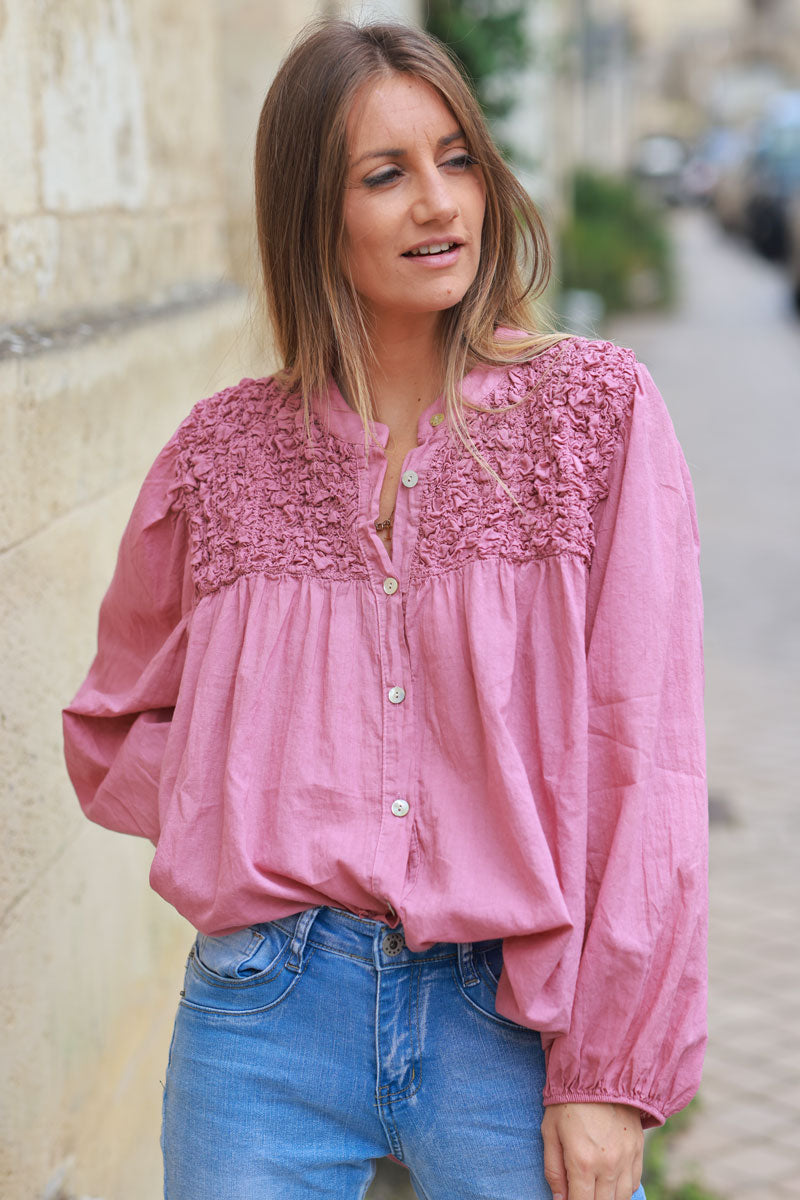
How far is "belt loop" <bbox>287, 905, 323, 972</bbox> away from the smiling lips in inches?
32.1

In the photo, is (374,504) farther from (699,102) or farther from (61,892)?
(699,102)

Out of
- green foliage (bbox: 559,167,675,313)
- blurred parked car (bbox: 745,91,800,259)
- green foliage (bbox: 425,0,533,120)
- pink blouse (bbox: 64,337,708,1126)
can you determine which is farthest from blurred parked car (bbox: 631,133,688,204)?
pink blouse (bbox: 64,337,708,1126)

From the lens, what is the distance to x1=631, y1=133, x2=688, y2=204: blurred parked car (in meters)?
44.9

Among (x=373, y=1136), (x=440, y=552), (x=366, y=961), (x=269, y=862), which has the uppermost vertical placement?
(x=440, y=552)

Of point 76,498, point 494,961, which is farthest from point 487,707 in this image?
point 76,498

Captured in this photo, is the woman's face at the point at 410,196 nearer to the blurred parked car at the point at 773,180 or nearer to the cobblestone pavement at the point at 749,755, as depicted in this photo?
the cobblestone pavement at the point at 749,755

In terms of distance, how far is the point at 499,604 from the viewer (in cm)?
174

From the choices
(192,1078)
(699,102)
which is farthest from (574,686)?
(699,102)

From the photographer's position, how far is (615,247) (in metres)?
18.6

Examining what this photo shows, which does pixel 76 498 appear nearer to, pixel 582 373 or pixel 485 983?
pixel 582 373

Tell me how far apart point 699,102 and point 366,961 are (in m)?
78.9

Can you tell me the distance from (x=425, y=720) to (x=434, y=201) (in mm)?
638

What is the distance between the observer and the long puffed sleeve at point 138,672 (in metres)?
2.03

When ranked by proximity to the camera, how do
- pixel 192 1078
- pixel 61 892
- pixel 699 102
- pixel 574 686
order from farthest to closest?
1. pixel 699 102
2. pixel 61 892
3. pixel 192 1078
4. pixel 574 686
